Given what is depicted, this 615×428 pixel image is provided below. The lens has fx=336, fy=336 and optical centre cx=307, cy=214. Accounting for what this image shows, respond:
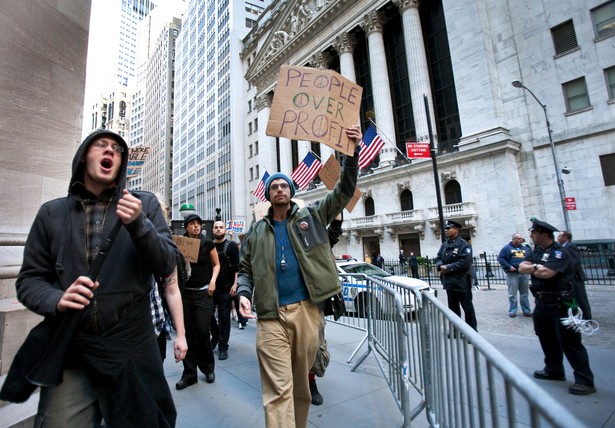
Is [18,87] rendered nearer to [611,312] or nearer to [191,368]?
[191,368]

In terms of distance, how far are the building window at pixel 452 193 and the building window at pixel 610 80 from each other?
971 centimetres

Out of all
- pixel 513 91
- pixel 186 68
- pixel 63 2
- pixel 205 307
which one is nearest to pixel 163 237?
pixel 205 307

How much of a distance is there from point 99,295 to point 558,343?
5.22 metres

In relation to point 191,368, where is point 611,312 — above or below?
below

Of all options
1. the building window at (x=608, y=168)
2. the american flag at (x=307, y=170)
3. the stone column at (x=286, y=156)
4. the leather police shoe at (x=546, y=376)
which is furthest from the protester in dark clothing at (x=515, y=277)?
the stone column at (x=286, y=156)

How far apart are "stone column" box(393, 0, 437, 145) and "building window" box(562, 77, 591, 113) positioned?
8.68 m

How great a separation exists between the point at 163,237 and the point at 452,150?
27866 millimetres

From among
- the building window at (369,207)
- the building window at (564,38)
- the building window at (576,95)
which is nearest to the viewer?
the building window at (576,95)

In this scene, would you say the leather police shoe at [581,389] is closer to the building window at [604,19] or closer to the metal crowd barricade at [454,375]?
the metal crowd barricade at [454,375]

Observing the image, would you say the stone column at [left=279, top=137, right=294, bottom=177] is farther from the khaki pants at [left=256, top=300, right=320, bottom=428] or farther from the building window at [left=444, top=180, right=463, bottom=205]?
the khaki pants at [left=256, top=300, right=320, bottom=428]

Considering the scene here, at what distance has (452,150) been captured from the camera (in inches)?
1043

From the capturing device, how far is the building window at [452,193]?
25062mm

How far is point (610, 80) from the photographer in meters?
19.8

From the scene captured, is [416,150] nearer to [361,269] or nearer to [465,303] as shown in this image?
[361,269]
